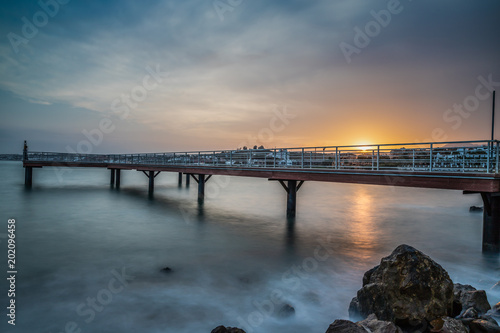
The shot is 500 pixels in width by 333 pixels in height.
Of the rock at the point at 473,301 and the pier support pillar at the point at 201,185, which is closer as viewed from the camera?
the rock at the point at 473,301

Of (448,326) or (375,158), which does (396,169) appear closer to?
(375,158)

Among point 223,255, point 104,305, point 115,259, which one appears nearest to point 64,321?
point 104,305

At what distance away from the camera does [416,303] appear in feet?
18.9

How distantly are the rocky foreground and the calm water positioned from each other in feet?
4.97

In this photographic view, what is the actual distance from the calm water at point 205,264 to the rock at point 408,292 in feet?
4.84

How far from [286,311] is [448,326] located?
128 inches

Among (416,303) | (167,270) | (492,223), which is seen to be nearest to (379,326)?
(416,303)

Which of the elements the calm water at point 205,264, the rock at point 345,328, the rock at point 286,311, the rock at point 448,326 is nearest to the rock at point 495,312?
the rock at point 448,326

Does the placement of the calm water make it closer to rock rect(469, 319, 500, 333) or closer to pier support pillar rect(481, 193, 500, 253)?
pier support pillar rect(481, 193, 500, 253)

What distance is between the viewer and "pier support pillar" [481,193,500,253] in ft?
32.5

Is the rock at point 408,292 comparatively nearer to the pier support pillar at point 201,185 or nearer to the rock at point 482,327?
the rock at point 482,327

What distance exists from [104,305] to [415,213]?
888 inches

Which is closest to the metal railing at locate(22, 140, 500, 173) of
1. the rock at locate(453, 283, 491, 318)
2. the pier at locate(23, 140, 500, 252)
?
the pier at locate(23, 140, 500, 252)

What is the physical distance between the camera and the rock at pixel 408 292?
568 centimetres
